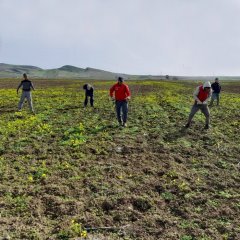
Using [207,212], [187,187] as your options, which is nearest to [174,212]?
[207,212]

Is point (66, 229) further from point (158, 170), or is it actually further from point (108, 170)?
point (158, 170)

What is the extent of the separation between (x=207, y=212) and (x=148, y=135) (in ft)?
22.9

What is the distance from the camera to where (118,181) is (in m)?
9.77

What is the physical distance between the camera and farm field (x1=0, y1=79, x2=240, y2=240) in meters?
7.51

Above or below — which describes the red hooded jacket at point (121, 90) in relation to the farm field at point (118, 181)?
above

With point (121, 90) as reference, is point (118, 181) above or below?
below

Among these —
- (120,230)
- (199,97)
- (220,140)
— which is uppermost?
(199,97)

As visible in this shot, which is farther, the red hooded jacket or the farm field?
the red hooded jacket

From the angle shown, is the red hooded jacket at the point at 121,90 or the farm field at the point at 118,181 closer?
→ the farm field at the point at 118,181

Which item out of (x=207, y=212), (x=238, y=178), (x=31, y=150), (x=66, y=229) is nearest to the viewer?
(x=66, y=229)

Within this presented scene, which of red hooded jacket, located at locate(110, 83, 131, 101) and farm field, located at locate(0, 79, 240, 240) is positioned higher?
red hooded jacket, located at locate(110, 83, 131, 101)

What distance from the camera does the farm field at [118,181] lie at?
24.6 ft

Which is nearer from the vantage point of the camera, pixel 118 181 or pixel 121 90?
pixel 118 181

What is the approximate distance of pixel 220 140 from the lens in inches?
571
